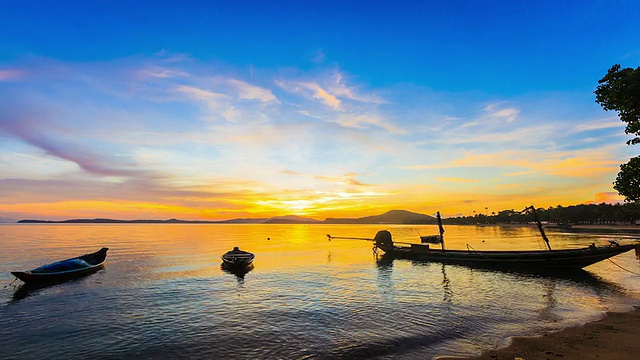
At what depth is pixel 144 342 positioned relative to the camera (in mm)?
16594

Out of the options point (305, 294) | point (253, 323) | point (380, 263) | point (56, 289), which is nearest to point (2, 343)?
point (253, 323)

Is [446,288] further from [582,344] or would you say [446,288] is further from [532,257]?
[532,257]

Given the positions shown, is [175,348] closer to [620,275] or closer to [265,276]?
[265,276]

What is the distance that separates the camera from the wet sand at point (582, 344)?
12.8m

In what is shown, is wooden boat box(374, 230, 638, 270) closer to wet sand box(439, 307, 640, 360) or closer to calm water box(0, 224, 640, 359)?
calm water box(0, 224, 640, 359)

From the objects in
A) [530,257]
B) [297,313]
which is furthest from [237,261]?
[530,257]

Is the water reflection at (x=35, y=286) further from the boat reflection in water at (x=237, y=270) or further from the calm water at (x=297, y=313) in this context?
the boat reflection in water at (x=237, y=270)

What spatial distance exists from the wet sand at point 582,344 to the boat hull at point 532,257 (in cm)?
2217

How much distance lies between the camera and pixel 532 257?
3806 cm

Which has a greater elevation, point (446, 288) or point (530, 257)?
point (530, 257)

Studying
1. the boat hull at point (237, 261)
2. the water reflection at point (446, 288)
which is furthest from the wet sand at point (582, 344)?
the boat hull at point (237, 261)

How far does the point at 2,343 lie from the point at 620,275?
53.7 meters

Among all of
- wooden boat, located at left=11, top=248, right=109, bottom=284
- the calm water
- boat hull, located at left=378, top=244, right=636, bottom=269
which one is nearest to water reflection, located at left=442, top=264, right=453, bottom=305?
the calm water

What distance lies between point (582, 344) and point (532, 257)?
2821cm
